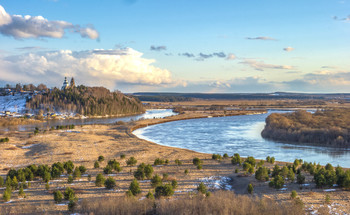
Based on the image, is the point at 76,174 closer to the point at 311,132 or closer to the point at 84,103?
the point at 311,132

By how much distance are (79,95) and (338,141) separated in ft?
332

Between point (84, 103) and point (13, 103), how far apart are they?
2933 centimetres

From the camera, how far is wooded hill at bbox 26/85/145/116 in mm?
105750

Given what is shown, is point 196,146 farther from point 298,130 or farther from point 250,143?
point 298,130

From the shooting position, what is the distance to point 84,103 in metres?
111

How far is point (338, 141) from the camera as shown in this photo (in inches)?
1538

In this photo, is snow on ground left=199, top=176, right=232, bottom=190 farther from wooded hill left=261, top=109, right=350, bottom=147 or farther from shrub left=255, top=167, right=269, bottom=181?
wooded hill left=261, top=109, right=350, bottom=147

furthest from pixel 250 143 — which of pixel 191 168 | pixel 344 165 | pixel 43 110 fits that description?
pixel 43 110

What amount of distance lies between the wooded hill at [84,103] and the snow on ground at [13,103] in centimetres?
290

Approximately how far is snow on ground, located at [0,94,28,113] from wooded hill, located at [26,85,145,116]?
9.53 feet

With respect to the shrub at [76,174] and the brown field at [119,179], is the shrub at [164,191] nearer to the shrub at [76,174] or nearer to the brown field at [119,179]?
the brown field at [119,179]

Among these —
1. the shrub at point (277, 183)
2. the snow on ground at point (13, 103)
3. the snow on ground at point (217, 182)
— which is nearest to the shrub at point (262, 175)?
the shrub at point (277, 183)

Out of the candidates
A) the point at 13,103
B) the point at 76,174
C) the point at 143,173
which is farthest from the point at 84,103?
the point at 143,173

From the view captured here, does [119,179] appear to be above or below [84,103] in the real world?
below
